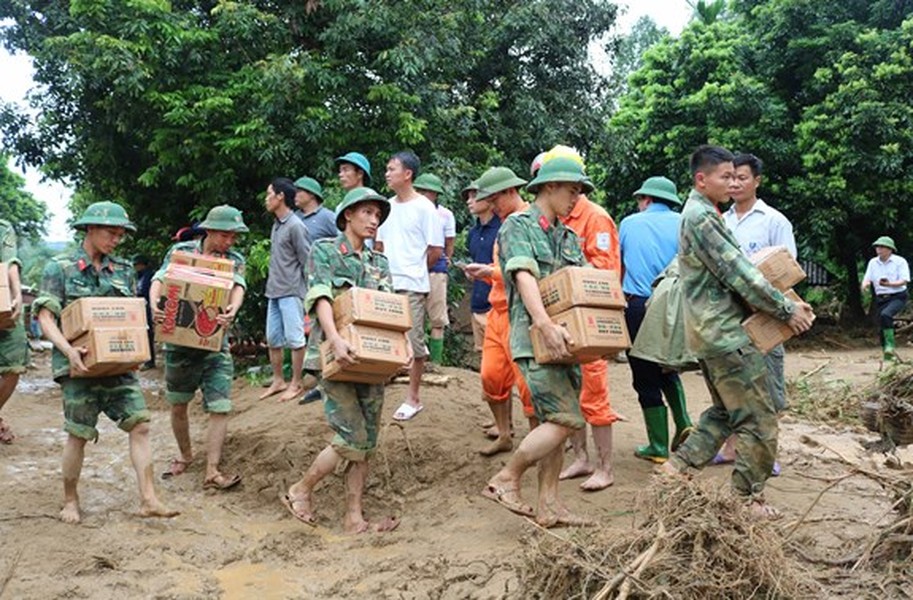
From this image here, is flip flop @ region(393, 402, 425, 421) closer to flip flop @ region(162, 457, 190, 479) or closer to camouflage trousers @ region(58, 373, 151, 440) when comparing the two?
flip flop @ region(162, 457, 190, 479)

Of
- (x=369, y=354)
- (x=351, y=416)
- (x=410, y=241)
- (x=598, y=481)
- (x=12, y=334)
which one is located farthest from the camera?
(x=410, y=241)

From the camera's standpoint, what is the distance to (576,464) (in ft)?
18.8

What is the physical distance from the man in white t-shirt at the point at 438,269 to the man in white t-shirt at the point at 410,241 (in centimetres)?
19

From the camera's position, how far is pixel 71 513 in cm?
543

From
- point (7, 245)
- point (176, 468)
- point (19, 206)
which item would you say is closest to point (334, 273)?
point (176, 468)

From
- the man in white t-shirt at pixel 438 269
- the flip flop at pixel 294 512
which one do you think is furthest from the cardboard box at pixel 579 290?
the man in white t-shirt at pixel 438 269

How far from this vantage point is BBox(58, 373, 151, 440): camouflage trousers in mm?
5270

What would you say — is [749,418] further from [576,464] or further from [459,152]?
[459,152]

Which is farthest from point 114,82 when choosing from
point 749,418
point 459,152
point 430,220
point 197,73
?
point 749,418

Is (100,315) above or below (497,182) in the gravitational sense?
A: below

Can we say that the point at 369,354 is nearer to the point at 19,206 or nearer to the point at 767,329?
→ the point at 767,329

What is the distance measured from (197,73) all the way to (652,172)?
8668 mm

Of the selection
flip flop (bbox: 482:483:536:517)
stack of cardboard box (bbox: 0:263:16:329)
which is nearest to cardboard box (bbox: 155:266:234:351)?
stack of cardboard box (bbox: 0:263:16:329)

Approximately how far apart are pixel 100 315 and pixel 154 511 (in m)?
1.35
